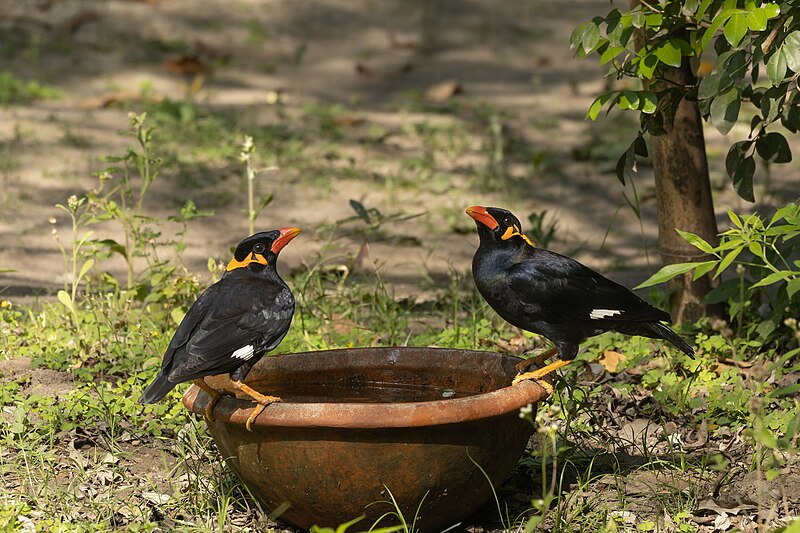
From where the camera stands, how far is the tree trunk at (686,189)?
456 cm

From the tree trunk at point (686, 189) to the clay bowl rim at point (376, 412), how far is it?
1.71 metres

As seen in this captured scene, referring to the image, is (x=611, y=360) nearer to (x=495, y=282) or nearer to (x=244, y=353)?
(x=495, y=282)

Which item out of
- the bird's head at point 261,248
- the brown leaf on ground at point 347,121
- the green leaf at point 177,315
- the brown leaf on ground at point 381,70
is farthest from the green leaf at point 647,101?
the brown leaf on ground at point 381,70

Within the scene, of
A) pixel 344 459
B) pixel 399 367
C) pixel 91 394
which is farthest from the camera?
pixel 91 394

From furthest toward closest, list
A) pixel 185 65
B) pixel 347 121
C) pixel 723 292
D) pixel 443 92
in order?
pixel 185 65, pixel 443 92, pixel 347 121, pixel 723 292

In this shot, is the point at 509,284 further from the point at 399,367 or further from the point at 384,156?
the point at 384,156

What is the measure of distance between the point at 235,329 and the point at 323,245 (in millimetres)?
2931

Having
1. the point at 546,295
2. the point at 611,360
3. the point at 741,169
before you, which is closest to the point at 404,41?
the point at 611,360

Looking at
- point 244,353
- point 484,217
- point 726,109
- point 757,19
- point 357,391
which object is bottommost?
point 357,391

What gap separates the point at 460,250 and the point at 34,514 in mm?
3455

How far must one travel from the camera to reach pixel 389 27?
413 inches

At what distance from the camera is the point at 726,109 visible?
362cm

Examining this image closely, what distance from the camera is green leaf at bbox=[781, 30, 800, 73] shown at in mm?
3323

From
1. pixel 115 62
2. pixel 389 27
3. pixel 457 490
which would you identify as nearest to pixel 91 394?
pixel 457 490
